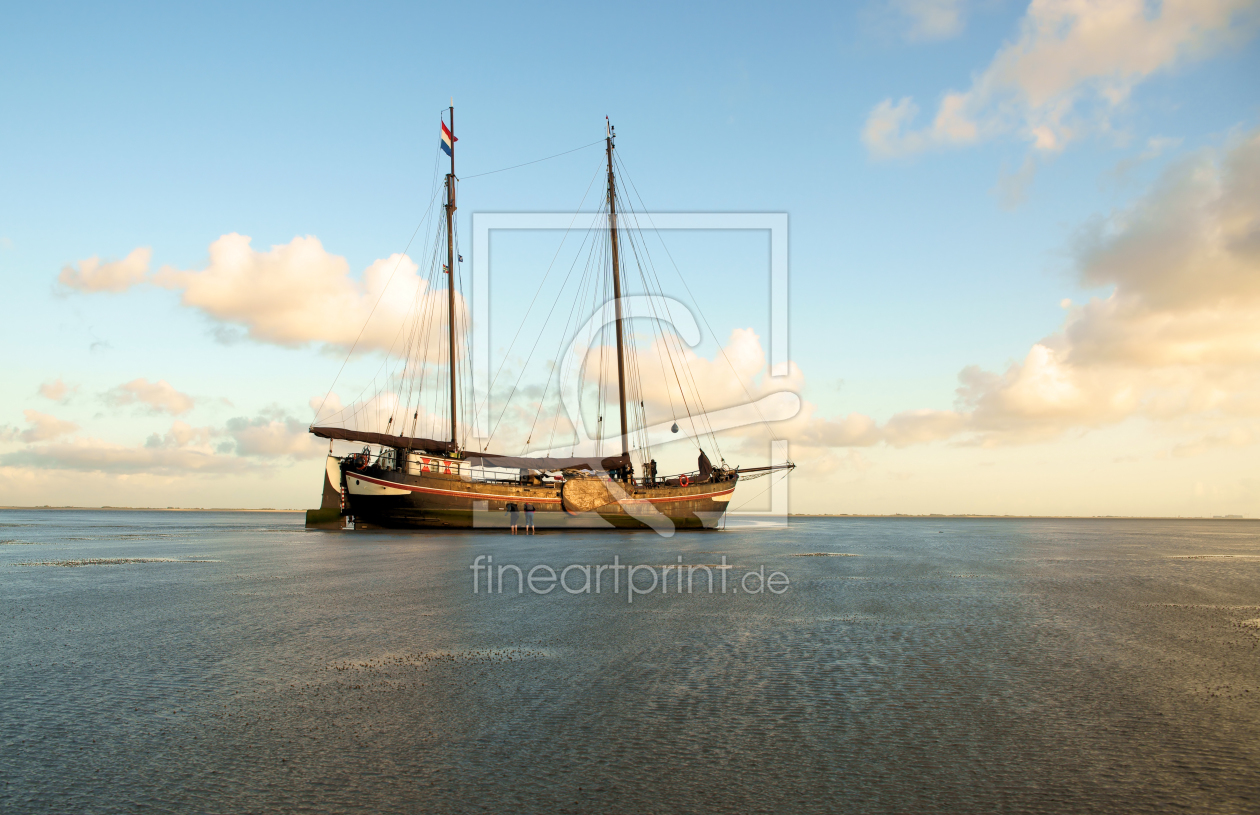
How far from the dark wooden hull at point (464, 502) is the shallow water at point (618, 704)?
3664 centimetres

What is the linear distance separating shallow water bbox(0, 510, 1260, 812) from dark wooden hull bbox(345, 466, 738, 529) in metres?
36.6

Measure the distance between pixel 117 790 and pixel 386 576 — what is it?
1610 centimetres

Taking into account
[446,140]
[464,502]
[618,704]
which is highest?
[446,140]

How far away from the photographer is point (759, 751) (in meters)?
5.99

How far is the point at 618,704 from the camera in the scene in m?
7.42

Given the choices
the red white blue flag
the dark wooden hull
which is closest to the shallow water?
the dark wooden hull

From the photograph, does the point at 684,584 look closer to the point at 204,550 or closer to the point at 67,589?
the point at 67,589

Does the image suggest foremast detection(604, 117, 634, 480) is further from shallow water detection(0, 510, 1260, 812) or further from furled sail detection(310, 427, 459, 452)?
shallow water detection(0, 510, 1260, 812)

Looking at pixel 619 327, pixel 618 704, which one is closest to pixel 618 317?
pixel 619 327

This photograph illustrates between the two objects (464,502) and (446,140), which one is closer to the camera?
(464,502)

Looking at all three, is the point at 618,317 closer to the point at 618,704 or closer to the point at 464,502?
the point at 464,502

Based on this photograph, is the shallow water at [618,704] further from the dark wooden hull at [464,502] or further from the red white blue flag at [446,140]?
the red white blue flag at [446,140]

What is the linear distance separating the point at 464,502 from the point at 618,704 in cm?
4771

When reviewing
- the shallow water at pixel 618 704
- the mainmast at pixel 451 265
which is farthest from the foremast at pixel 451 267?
the shallow water at pixel 618 704
